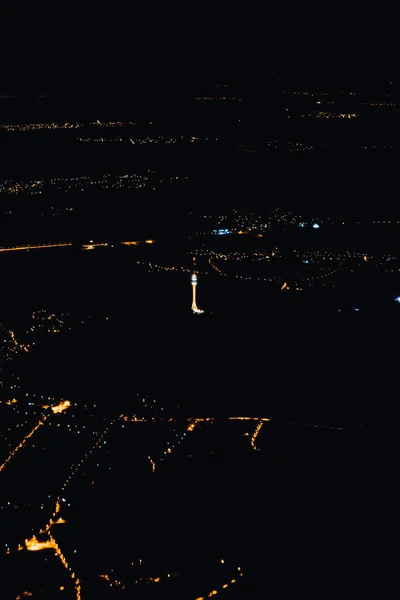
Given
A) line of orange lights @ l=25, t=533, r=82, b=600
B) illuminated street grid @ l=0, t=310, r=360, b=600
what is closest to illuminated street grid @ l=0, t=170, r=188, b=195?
illuminated street grid @ l=0, t=310, r=360, b=600

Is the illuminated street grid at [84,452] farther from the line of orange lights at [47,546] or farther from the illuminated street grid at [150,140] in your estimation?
the illuminated street grid at [150,140]

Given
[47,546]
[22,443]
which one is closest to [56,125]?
[22,443]

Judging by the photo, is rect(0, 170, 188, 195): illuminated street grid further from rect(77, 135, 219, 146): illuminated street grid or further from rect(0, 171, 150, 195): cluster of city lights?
rect(77, 135, 219, 146): illuminated street grid

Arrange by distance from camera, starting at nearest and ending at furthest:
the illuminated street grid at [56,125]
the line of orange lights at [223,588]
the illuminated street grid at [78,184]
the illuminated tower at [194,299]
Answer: the line of orange lights at [223,588] → the illuminated tower at [194,299] → the illuminated street grid at [78,184] → the illuminated street grid at [56,125]

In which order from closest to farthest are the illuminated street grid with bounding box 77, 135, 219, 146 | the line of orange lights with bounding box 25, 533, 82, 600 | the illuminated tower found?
the line of orange lights with bounding box 25, 533, 82, 600, the illuminated tower, the illuminated street grid with bounding box 77, 135, 219, 146

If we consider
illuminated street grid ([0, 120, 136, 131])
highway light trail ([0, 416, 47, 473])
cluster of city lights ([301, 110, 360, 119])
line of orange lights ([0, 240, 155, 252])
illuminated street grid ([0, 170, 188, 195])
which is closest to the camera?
highway light trail ([0, 416, 47, 473])

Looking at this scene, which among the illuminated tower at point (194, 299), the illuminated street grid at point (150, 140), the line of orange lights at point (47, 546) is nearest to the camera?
the line of orange lights at point (47, 546)

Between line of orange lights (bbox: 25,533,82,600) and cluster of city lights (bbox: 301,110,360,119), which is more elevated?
cluster of city lights (bbox: 301,110,360,119)

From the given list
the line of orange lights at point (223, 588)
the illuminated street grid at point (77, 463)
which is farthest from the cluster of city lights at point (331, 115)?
the line of orange lights at point (223, 588)
